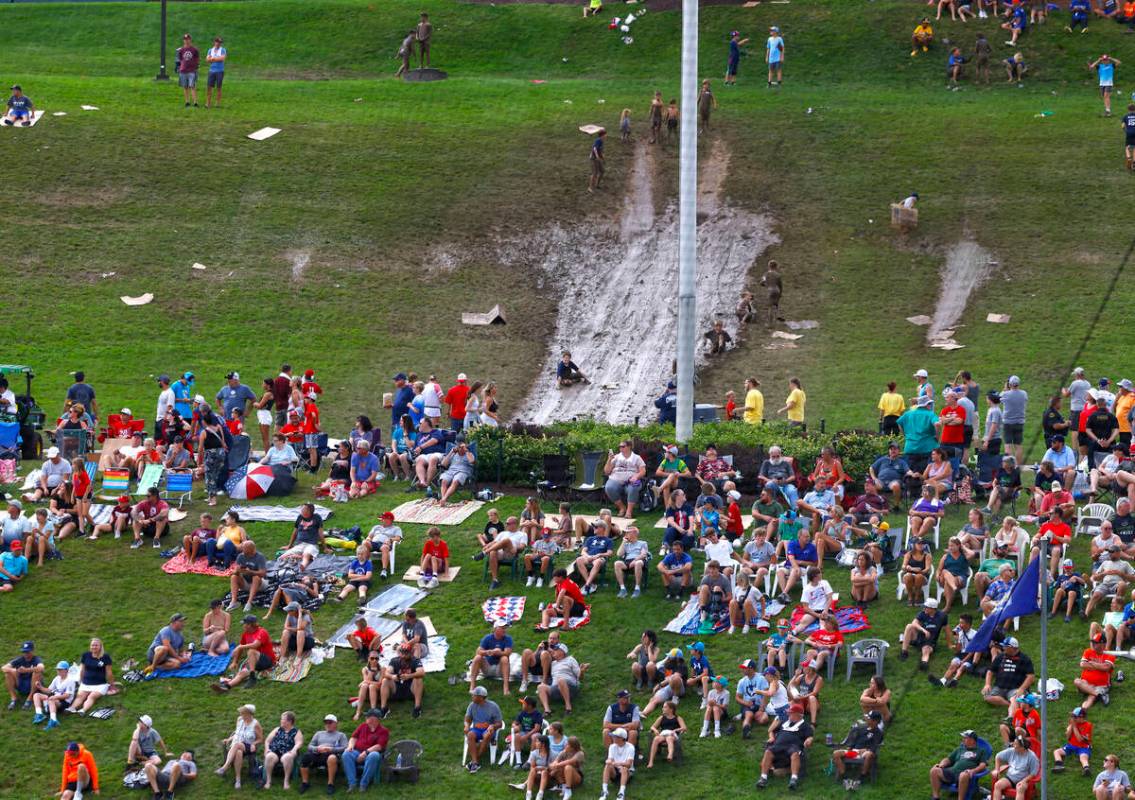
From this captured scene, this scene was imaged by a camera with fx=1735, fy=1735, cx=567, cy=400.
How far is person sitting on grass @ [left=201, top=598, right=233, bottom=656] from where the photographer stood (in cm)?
2500

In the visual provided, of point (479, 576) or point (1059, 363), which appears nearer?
point (479, 576)

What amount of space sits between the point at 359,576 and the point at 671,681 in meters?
5.92

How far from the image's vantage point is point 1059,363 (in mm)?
36500

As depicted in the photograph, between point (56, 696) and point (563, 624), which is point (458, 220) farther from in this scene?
point (56, 696)

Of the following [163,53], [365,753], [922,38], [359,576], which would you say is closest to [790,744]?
[365,753]

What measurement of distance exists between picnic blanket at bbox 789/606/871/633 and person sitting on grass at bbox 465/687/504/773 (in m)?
4.45

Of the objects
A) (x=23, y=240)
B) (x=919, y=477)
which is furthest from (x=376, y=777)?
(x=23, y=240)

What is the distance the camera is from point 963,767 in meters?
20.7

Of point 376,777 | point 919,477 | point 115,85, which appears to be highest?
point 115,85

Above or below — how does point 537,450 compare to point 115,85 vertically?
below

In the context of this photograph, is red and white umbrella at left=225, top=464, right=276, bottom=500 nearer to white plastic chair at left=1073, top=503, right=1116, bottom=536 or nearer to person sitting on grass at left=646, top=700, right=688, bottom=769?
person sitting on grass at left=646, top=700, right=688, bottom=769

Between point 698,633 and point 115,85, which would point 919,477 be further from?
point 115,85

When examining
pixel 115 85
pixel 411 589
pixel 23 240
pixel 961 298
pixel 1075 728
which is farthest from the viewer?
pixel 115 85

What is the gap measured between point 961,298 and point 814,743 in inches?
809
